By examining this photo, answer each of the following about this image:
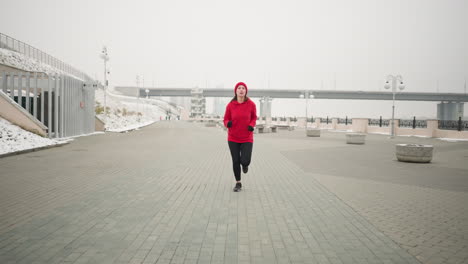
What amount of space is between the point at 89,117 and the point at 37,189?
2093cm

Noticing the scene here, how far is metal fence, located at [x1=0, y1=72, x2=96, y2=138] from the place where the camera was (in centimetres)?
1922

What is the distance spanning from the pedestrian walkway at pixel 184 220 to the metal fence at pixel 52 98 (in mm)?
11986

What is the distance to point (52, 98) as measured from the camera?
21.0 metres

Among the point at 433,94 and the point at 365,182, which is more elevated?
the point at 433,94

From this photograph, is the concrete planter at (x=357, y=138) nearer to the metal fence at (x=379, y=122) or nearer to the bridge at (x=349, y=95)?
the metal fence at (x=379, y=122)

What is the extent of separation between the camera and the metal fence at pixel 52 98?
19219 mm

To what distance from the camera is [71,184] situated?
7.30 metres

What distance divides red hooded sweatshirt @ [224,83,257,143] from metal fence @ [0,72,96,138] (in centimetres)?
Answer: 1595

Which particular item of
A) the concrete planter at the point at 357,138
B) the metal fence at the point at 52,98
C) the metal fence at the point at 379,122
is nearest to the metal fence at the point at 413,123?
the metal fence at the point at 379,122

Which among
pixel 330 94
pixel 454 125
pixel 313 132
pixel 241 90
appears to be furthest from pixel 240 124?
pixel 330 94

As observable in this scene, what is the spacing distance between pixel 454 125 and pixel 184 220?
90.0 feet

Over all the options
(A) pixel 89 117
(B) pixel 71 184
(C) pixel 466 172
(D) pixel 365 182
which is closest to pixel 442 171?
(C) pixel 466 172

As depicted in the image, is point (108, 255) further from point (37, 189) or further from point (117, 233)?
point (37, 189)

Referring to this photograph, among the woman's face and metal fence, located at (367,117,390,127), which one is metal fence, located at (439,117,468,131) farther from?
the woman's face
